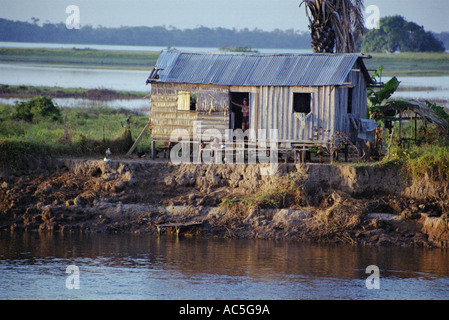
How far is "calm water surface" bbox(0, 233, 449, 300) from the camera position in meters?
15.6

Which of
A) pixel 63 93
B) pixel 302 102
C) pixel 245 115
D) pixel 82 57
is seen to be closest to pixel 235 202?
pixel 245 115

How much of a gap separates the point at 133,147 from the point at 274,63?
5445 mm

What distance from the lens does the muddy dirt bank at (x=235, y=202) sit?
1995 cm

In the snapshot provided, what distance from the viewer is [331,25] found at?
2661 cm

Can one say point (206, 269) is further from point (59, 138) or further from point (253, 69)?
point (59, 138)

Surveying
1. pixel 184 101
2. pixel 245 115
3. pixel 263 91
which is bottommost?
pixel 245 115

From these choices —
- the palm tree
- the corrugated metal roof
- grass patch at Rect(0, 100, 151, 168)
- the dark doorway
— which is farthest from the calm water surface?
the palm tree

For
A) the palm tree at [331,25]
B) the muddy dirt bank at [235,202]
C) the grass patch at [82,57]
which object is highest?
the grass patch at [82,57]

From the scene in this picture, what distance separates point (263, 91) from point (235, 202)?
154 inches

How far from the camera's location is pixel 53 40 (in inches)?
3575

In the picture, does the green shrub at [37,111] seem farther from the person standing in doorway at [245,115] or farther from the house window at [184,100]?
the person standing in doorway at [245,115]

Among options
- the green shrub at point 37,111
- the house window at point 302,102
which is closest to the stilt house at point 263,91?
the house window at point 302,102

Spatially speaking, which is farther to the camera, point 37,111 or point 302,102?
point 37,111

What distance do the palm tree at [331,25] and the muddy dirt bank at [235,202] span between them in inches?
287
